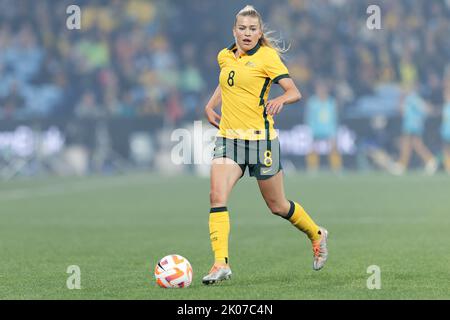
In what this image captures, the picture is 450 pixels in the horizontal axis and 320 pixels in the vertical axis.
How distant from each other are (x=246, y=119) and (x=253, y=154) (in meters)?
0.29

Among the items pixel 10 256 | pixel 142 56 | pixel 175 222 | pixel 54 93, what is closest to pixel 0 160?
pixel 54 93

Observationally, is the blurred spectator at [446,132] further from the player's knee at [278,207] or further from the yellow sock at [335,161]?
the player's knee at [278,207]

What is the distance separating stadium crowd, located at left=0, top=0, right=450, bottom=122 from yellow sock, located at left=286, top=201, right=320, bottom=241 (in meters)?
19.7

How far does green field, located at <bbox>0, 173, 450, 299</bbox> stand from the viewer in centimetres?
825

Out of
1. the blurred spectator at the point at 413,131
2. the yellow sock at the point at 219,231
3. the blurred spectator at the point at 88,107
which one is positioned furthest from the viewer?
the blurred spectator at the point at 88,107

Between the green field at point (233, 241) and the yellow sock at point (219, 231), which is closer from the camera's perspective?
the green field at point (233, 241)

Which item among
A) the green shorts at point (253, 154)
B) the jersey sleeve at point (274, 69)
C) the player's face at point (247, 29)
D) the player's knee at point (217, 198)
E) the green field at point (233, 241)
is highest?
the player's face at point (247, 29)

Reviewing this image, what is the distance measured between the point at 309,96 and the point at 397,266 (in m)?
20.7

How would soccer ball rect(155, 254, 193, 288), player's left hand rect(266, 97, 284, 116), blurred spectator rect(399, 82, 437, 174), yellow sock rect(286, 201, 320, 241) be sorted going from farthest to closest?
blurred spectator rect(399, 82, 437, 174), yellow sock rect(286, 201, 320, 241), player's left hand rect(266, 97, 284, 116), soccer ball rect(155, 254, 193, 288)

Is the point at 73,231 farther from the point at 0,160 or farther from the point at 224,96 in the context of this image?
the point at 0,160

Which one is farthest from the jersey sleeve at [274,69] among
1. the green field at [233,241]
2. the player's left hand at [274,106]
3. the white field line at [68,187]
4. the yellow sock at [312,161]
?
the yellow sock at [312,161]

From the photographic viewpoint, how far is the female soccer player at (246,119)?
875cm

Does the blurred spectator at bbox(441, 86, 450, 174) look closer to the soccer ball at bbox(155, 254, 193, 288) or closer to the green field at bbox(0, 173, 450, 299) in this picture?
the green field at bbox(0, 173, 450, 299)

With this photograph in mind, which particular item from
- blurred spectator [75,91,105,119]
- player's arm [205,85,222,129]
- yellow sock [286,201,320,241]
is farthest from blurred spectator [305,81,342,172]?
player's arm [205,85,222,129]
